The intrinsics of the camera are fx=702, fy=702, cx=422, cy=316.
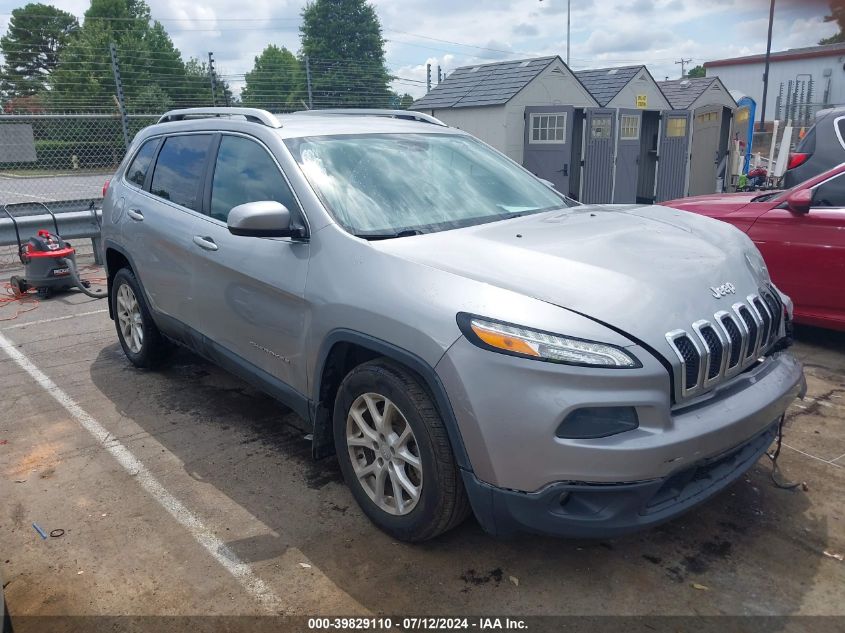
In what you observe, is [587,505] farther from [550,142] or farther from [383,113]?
[550,142]

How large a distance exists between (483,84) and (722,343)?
1305cm

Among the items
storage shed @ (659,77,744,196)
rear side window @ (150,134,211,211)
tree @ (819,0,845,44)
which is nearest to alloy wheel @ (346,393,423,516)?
rear side window @ (150,134,211,211)

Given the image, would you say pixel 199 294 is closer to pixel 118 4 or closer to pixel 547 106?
pixel 547 106

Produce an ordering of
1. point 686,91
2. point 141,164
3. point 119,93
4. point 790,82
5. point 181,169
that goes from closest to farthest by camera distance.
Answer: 1. point 181,169
2. point 141,164
3. point 119,93
4. point 686,91
5. point 790,82

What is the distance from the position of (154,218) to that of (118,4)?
60.0m

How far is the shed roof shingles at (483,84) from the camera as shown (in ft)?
45.6

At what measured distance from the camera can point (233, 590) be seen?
280 centimetres

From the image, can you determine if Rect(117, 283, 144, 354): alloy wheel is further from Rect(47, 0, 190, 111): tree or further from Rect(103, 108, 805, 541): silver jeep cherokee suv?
Rect(47, 0, 190, 111): tree

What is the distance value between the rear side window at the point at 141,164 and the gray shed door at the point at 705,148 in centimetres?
1277

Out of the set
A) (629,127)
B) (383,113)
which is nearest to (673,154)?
(629,127)

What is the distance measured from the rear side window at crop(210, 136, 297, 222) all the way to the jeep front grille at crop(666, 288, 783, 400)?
1895mm

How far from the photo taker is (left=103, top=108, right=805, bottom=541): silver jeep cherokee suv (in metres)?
2.45

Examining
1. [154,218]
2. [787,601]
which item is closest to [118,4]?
[154,218]

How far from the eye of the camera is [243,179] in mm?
3834
